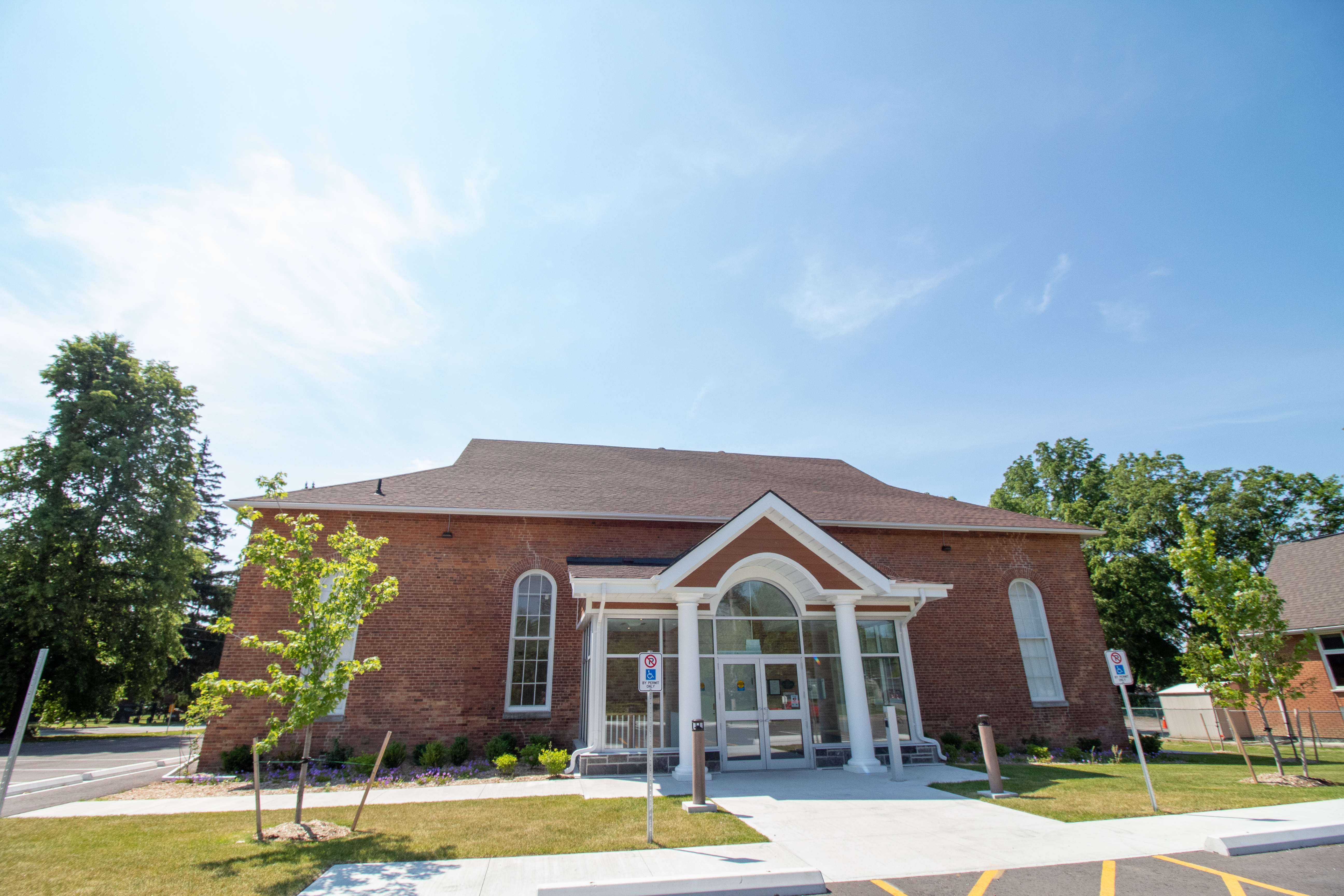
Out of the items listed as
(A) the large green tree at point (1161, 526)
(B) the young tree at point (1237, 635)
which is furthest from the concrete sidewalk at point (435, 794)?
(A) the large green tree at point (1161, 526)

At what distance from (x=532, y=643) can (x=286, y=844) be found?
7.94 meters

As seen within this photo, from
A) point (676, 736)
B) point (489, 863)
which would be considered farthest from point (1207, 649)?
point (489, 863)

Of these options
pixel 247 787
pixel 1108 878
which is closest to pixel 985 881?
pixel 1108 878

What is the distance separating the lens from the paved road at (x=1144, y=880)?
573 centimetres

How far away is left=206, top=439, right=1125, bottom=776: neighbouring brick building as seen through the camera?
12.9 m

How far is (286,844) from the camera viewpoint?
7.64m

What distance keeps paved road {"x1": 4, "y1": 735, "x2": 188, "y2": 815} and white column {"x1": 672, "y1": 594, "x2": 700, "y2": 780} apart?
10.9m

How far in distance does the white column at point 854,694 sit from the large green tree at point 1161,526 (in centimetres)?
2509

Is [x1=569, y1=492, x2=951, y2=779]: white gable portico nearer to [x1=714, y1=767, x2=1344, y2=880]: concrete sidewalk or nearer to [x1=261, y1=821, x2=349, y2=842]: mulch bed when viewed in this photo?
[x1=714, y1=767, x2=1344, y2=880]: concrete sidewalk

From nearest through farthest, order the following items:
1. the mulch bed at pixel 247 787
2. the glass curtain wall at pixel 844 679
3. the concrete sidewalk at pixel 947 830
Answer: the concrete sidewalk at pixel 947 830, the mulch bed at pixel 247 787, the glass curtain wall at pixel 844 679

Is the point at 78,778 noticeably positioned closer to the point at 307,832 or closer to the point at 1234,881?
the point at 307,832

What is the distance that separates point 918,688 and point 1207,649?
626 cm

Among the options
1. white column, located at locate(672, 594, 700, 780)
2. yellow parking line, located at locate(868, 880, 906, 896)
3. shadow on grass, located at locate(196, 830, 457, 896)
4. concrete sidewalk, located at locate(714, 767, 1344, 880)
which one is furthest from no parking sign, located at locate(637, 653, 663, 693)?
white column, located at locate(672, 594, 700, 780)

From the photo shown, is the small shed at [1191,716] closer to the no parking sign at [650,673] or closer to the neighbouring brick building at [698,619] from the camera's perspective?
the neighbouring brick building at [698,619]
